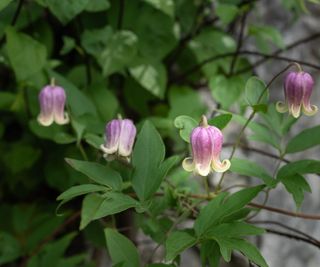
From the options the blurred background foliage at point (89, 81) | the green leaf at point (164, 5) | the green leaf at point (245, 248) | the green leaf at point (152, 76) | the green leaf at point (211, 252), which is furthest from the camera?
the green leaf at point (152, 76)

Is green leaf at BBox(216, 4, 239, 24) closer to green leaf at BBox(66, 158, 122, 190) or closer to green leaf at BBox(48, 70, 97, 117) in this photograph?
green leaf at BBox(48, 70, 97, 117)

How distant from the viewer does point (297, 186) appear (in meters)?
1.46

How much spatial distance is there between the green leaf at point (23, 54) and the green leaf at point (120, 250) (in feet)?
2.43

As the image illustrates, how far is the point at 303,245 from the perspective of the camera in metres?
2.75

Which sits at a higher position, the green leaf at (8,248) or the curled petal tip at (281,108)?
the curled petal tip at (281,108)

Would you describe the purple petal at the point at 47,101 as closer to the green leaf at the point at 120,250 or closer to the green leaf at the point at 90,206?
the green leaf at the point at 90,206

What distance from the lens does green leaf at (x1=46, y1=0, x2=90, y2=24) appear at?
1.75m

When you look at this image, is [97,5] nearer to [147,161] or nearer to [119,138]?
[119,138]

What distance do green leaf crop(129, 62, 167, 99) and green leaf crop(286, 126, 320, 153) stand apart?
0.83 metres

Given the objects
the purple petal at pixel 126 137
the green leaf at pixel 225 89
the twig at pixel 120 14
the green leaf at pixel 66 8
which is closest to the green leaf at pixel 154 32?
the twig at pixel 120 14

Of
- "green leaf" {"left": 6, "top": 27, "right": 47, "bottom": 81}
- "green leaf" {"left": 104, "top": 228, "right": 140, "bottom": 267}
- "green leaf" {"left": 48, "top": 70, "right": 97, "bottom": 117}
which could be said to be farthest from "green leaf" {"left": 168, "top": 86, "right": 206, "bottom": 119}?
"green leaf" {"left": 104, "top": 228, "right": 140, "bottom": 267}

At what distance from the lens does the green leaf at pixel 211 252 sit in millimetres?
1365

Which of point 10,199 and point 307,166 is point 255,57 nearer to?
point 10,199

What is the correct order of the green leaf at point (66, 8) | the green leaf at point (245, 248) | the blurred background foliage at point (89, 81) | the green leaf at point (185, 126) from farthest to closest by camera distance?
the blurred background foliage at point (89, 81), the green leaf at point (66, 8), the green leaf at point (185, 126), the green leaf at point (245, 248)
